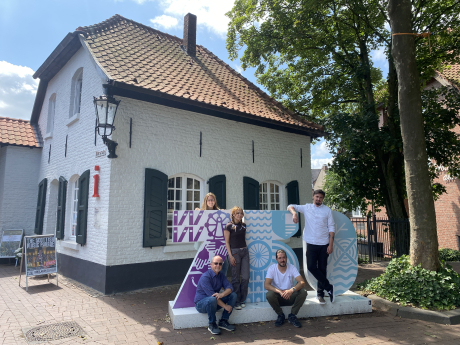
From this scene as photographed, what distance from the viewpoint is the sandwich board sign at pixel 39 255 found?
7.12m

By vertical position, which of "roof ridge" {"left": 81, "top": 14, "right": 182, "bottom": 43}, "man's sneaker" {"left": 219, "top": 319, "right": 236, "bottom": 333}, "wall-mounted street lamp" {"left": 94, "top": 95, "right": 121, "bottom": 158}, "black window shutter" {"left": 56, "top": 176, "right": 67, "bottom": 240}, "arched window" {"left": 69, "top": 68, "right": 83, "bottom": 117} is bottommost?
A: "man's sneaker" {"left": 219, "top": 319, "right": 236, "bottom": 333}

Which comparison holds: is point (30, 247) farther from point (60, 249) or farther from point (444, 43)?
point (444, 43)

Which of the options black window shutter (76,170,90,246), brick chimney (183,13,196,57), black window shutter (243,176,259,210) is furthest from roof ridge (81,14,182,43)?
black window shutter (243,176,259,210)

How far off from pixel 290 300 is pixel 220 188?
3.97 meters

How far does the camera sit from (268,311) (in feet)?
16.2

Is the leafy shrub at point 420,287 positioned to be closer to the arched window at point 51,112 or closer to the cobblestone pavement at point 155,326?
the cobblestone pavement at point 155,326

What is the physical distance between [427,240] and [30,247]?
26.0 feet

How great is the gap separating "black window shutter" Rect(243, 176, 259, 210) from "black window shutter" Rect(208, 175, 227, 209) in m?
0.67

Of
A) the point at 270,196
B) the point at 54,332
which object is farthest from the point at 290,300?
the point at 270,196

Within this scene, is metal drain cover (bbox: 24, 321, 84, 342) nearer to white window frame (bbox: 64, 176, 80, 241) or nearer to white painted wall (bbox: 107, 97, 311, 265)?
white painted wall (bbox: 107, 97, 311, 265)

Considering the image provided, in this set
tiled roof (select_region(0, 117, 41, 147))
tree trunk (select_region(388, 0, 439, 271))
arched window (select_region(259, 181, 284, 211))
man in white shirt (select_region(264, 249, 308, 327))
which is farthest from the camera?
tiled roof (select_region(0, 117, 41, 147))

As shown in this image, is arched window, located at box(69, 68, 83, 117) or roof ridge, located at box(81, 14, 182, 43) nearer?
roof ridge, located at box(81, 14, 182, 43)

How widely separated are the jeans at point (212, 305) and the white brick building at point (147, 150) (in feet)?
9.16

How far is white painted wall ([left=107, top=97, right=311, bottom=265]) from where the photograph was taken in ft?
22.5
